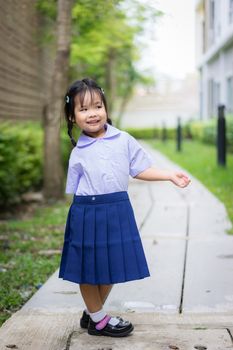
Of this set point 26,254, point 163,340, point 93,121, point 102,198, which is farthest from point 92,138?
point 26,254

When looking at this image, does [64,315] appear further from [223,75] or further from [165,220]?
[223,75]

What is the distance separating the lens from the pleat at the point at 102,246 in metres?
3.41

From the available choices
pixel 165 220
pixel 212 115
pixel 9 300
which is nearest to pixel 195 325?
pixel 9 300

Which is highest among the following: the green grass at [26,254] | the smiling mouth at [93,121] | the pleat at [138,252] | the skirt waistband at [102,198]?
the smiling mouth at [93,121]

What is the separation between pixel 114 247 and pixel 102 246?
6 centimetres

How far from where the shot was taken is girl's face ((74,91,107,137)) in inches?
137

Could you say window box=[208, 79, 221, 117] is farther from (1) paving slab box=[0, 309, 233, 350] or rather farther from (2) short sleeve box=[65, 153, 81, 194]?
(2) short sleeve box=[65, 153, 81, 194]

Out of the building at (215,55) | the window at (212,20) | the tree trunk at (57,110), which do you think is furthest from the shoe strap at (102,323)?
the window at (212,20)

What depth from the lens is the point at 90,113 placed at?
11.5 ft

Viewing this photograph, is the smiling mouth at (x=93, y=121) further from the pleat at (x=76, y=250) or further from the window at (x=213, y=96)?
the window at (x=213, y=96)

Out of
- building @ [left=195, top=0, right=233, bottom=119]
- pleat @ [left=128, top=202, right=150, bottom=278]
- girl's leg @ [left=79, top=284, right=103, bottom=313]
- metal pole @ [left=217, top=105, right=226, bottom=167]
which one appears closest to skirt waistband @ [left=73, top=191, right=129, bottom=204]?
pleat @ [left=128, top=202, right=150, bottom=278]

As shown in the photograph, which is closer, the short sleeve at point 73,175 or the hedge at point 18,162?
the short sleeve at point 73,175

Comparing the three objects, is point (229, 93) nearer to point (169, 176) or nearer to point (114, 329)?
point (169, 176)

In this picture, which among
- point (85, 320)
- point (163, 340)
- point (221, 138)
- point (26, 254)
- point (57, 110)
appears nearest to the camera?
point (163, 340)
